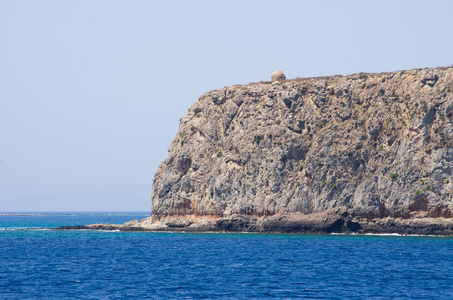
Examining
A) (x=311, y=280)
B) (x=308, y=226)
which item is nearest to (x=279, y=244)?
(x=308, y=226)

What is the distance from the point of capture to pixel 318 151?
86.6 metres

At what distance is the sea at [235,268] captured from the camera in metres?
38.5

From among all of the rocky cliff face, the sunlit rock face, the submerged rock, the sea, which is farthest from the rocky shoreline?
the sunlit rock face

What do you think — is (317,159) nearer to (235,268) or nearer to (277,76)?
(277,76)

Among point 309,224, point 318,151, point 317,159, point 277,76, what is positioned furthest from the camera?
point 277,76

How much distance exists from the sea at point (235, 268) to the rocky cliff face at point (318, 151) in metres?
6.53

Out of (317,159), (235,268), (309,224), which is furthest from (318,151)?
(235,268)

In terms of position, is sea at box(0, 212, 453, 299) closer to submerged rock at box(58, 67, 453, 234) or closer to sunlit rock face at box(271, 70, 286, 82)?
submerged rock at box(58, 67, 453, 234)

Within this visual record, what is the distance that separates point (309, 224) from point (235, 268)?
34.3 metres

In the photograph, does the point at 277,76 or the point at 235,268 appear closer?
the point at 235,268

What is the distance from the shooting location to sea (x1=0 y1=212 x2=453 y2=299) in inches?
1517

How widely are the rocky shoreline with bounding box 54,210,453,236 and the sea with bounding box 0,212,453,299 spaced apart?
2.41m

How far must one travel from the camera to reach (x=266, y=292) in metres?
38.3

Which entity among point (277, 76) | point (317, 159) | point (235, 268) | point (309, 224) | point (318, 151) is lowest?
point (235, 268)
